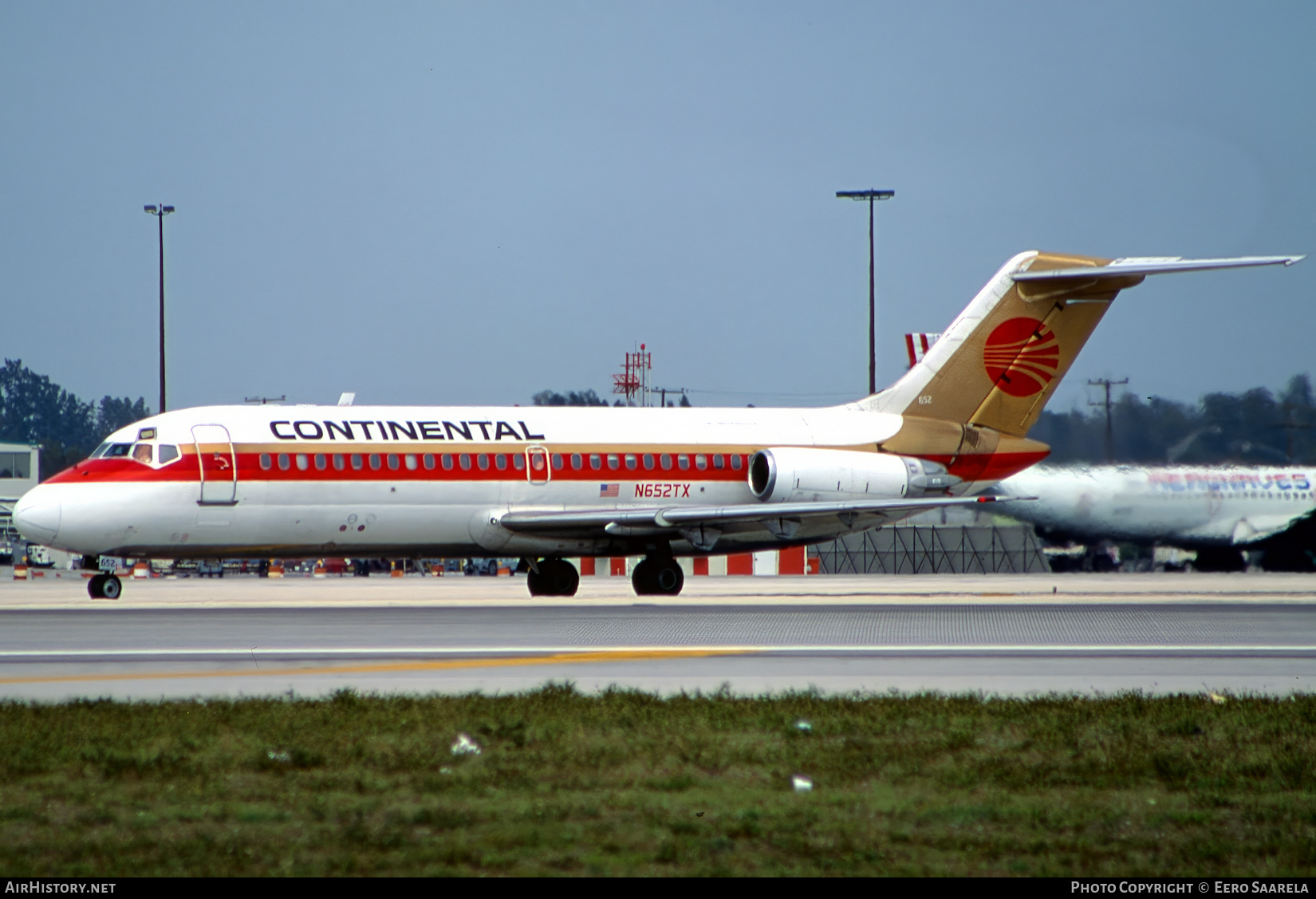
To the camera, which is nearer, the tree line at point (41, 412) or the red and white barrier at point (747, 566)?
the red and white barrier at point (747, 566)

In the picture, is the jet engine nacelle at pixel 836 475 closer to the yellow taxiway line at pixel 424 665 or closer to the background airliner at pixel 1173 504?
the background airliner at pixel 1173 504

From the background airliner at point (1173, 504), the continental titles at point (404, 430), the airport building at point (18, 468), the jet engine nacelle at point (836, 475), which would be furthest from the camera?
the airport building at point (18, 468)

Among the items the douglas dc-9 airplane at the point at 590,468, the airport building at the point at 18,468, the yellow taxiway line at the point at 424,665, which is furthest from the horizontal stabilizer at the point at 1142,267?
the airport building at the point at 18,468

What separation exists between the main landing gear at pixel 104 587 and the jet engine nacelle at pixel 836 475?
45.1 ft

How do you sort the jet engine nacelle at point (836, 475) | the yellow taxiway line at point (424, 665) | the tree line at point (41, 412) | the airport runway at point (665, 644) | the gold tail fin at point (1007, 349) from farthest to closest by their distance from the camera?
the tree line at point (41, 412) → the gold tail fin at point (1007, 349) → the jet engine nacelle at point (836, 475) → the yellow taxiway line at point (424, 665) → the airport runway at point (665, 644)

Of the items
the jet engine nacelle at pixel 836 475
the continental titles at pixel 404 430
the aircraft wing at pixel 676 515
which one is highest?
the continental titles at pixel 404 430

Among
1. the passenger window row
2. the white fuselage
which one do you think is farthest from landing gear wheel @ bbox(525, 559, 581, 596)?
the white fuselage

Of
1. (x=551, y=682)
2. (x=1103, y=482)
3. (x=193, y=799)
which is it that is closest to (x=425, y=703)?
(x=551, y=682)

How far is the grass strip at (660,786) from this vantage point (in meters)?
7.08

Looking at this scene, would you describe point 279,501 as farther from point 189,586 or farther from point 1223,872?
point 1223,872

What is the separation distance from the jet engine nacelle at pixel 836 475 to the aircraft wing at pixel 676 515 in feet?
1.82

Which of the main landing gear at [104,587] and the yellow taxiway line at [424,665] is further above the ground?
the main landing gear at [104,587]

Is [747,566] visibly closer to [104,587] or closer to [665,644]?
[104,587]

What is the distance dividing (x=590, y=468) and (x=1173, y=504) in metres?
16.5
